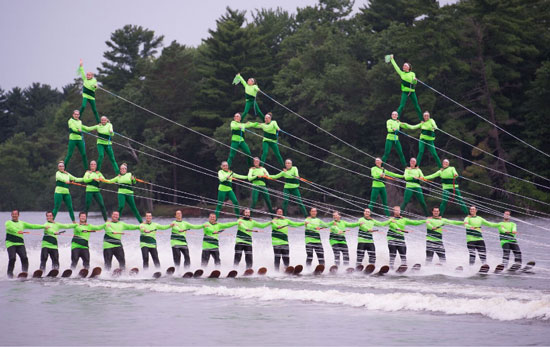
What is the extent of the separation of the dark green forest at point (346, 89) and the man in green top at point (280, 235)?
18.3 m

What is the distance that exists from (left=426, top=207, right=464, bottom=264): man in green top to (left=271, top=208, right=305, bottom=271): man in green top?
11.1 ft

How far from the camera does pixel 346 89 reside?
1844 inches

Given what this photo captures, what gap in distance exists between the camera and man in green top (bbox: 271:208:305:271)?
20.9 meters

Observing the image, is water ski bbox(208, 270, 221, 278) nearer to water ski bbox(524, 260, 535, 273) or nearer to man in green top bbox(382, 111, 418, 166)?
man in green top bbox(382, 111, 418, 166)

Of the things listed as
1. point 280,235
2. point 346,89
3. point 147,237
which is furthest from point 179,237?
point 346,89

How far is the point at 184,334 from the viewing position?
569 inches

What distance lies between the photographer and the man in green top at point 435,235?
69.9 feet

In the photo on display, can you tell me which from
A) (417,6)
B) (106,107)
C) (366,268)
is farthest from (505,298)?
(106,107)

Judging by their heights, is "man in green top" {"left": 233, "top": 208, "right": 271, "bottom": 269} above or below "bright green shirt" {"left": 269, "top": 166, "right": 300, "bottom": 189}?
below

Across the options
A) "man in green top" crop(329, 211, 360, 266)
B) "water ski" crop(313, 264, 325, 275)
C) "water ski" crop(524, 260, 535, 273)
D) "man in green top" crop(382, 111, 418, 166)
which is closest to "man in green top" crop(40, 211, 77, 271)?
"water ski" crop(313, 264, 325, 275)

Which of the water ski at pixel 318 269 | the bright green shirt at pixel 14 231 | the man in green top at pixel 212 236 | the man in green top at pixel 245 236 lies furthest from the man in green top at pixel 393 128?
the bright green shirt at pixel 14 231

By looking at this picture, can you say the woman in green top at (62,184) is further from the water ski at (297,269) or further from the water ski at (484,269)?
the water ski at (484,269)

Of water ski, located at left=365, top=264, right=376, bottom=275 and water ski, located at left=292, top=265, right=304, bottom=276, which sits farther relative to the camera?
water ski, located at left=292, top=265, right=304, bottom=276

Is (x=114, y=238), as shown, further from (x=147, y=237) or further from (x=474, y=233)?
(x=474, y=233)
